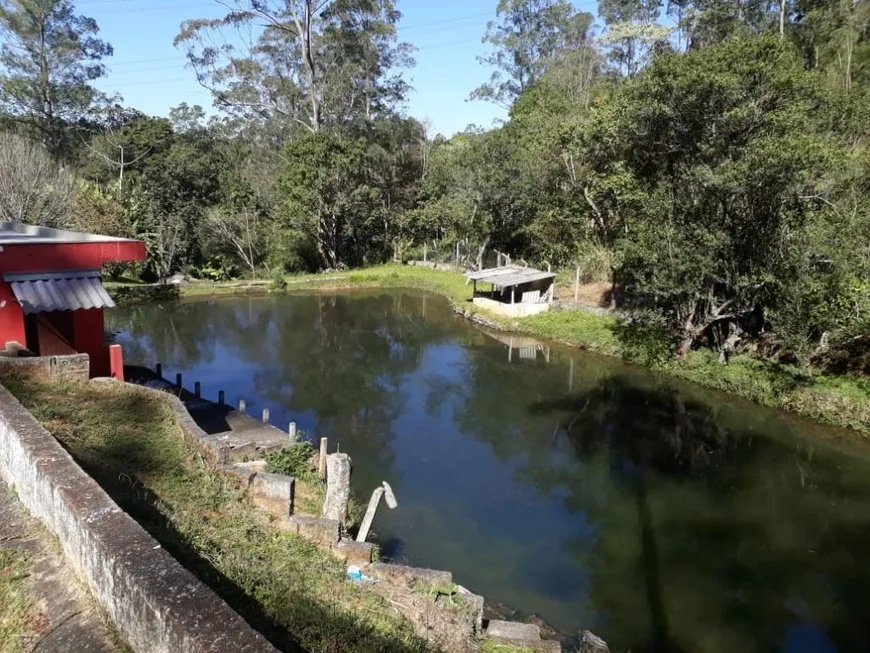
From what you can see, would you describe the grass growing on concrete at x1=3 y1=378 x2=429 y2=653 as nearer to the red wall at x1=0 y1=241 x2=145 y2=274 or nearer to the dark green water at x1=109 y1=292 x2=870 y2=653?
the red wall at x1=0 y1=241 x2=145 y2=274

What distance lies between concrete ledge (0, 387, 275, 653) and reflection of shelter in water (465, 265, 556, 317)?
18.0m

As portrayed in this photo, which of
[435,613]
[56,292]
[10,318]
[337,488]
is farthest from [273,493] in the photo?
[10,318]

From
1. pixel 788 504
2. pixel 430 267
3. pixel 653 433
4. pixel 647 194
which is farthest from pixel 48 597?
pixel 430 267

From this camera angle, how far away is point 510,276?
73.8ft

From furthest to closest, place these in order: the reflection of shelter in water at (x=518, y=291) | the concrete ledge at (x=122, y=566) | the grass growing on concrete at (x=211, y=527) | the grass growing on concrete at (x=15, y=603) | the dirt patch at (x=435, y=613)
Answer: the reflection of shelter in water at (x=518, y=291) → the dirt patch at (x=435, y=613) → the grass growing on concrete at (x=211, y=527) → the grass growing on concrete at (x=15, y=603) → the concrete ledge at (x=122, y=566)

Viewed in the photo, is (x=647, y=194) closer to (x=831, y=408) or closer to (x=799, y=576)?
(x=831, y=408)

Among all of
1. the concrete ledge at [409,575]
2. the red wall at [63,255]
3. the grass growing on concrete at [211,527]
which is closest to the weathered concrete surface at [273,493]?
the grass growing on concrete at [211,527]

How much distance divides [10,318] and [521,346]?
14305mm

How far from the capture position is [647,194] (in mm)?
15664

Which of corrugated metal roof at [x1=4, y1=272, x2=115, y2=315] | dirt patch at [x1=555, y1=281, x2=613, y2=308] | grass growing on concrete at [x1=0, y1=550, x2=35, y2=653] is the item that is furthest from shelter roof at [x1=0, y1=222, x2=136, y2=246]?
dirt patch at [x1=555, y1=281, x2=613, y2=308]

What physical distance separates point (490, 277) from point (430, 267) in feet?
30.4

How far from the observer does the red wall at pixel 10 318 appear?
8.21 m

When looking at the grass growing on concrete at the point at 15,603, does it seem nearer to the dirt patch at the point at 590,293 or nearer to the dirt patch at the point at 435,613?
the dirt patch at the point at 435,613

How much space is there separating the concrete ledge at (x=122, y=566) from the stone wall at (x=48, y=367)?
2865 millimetres
